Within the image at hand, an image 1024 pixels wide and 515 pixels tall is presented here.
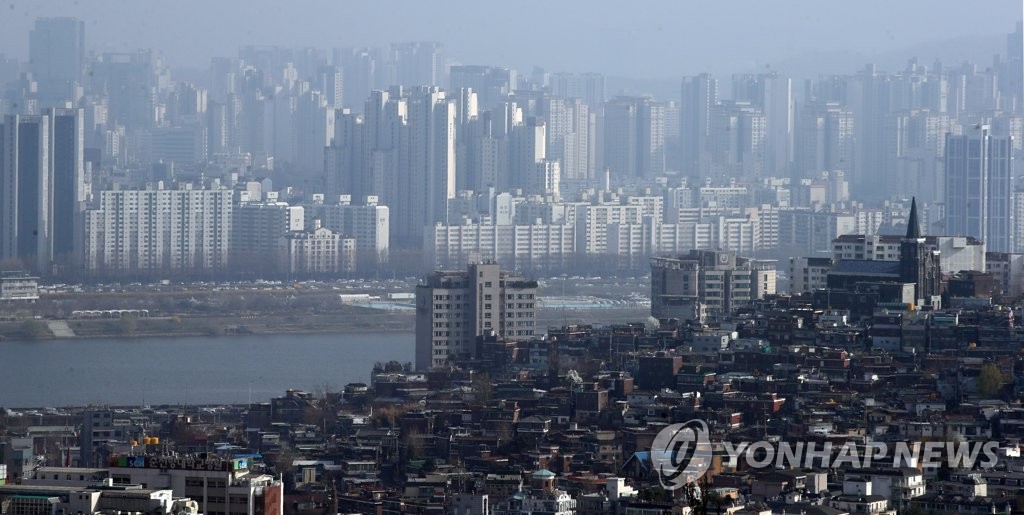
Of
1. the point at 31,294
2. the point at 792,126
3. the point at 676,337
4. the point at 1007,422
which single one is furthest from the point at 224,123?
the point at 1007,422

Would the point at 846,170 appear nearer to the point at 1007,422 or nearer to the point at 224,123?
the point at 224,123

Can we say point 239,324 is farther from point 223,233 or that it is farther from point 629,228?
point 629,228

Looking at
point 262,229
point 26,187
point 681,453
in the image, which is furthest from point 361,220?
point 681,453

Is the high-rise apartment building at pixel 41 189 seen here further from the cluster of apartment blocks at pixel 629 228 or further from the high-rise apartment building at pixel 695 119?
the high-rise apartment building at pixel 695 119

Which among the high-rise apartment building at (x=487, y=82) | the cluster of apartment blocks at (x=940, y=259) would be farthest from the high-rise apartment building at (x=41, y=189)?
the cluster of apartment blocks at (x=940, y=259)

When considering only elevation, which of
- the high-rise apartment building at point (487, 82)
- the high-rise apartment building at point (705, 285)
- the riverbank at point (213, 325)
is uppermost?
the high-rise apartment building at point (487, 82)
